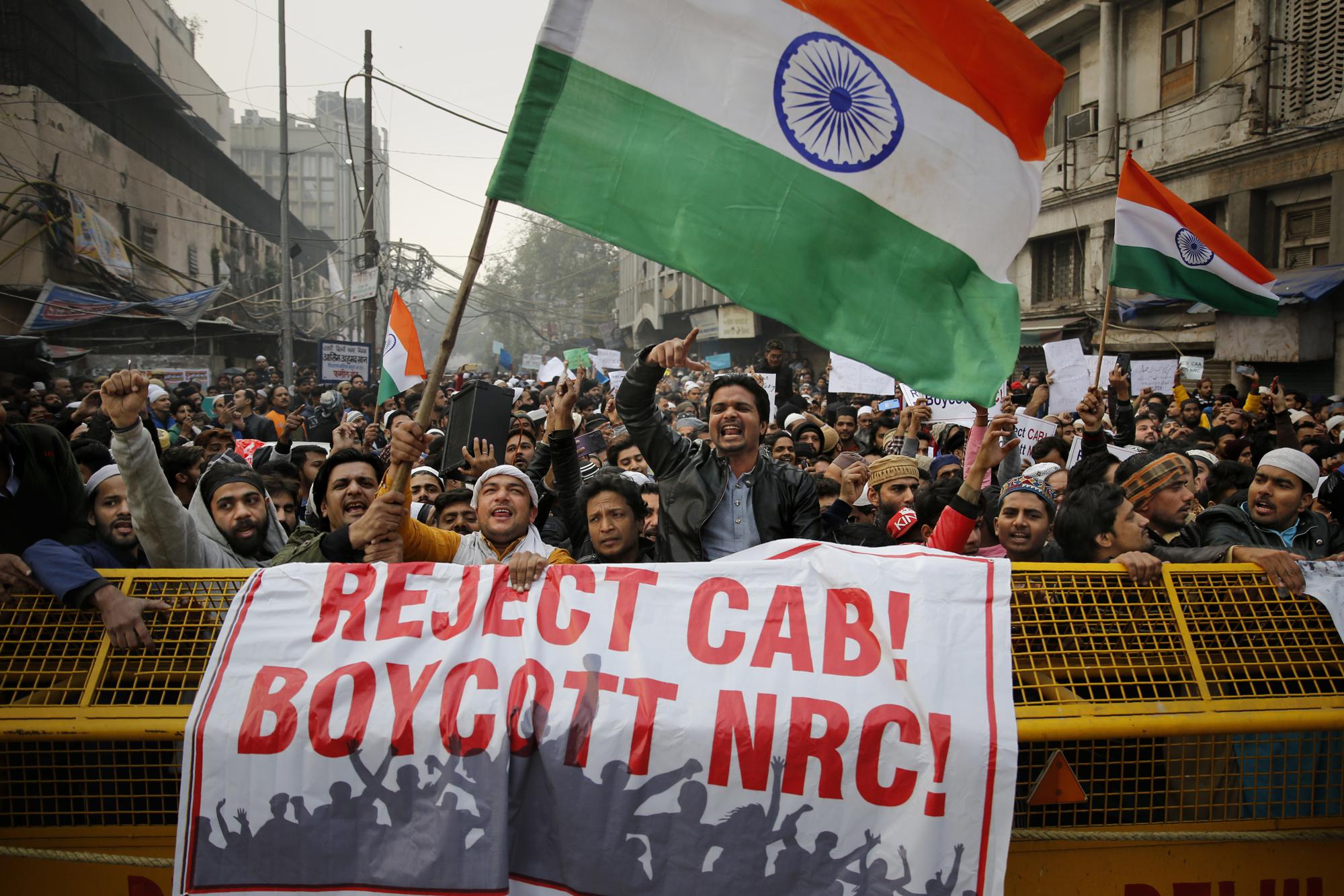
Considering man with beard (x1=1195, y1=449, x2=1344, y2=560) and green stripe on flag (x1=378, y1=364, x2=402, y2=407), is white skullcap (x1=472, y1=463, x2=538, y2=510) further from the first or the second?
green stripe on flag (x1=378, y1=364, x2=402, y2=407)

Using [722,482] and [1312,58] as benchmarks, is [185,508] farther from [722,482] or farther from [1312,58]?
[1312,58]

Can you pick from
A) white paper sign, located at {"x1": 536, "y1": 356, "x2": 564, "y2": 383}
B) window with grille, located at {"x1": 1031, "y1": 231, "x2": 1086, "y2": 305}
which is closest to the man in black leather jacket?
white paper sign, located at {"x1": 536, "y1": 356, "x2": 564, "y2": 383}

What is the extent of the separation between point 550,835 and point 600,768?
235mm

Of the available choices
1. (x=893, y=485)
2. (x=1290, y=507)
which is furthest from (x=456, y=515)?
(x=1290, y=507)

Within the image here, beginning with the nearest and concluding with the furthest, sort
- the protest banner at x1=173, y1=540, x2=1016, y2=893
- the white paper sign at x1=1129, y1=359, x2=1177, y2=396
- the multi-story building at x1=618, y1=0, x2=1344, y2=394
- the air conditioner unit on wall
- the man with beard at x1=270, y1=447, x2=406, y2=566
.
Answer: the protest banner at x1=173, y1=540, x2=1016, y2=893 < the man with beard at x1=270, y1=447, x2=406, y2=566 < the white paper sign at x1=1129, y1=359, x2=1177, y2=396 < the multi-story building at x1=618, y1=0, x2=1344, y2=394 < the air conditioner unit on wall

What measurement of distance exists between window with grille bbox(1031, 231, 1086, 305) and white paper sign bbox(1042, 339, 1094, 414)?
1295 cm

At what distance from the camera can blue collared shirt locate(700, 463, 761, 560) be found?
384cm

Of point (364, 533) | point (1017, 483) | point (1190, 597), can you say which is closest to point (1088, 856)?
point (1190, 597)

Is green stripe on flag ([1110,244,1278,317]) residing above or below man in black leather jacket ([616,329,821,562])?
above

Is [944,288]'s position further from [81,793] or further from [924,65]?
[81,793]

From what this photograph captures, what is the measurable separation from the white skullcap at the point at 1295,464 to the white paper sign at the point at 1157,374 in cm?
756

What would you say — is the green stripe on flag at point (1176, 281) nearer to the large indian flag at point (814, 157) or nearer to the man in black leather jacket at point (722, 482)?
the large indian flag at point (814, 157)

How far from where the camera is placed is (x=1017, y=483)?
4070 mm

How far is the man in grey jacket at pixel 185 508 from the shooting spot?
10.3 feet
